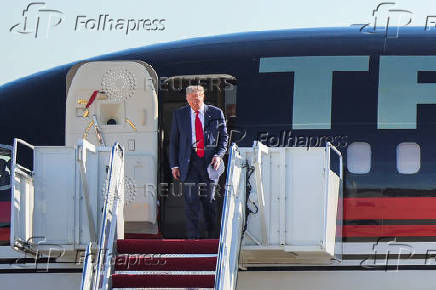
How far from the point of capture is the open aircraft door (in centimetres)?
1250

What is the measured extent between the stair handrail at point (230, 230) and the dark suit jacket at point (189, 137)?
73 cm

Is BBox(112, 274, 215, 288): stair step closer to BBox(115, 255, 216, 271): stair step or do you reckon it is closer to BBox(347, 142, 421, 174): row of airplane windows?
BBox(115, 255, 216, 271): stair step

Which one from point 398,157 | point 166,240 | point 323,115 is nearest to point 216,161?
point 166,240

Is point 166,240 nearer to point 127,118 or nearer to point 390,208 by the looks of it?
point 127,118

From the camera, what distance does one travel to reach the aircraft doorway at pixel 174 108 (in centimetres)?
1280

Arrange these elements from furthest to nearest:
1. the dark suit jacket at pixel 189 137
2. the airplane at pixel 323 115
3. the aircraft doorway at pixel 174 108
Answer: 1. the aircraft doorway at pixel 174 108
2. the airplane at pixel 323 115
3. the dark suit jacket at pixel 189 137

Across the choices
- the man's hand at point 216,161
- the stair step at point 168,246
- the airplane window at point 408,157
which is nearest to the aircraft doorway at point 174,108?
the man's hand at point 216,161

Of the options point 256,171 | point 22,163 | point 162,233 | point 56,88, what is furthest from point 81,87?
point 256,171

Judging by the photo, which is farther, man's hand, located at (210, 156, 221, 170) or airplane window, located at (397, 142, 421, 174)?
airplane window, located at (397, 142, 421, 174)

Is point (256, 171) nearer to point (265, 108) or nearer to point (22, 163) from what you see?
point (265, 108)

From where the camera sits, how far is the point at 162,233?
12.8 metres

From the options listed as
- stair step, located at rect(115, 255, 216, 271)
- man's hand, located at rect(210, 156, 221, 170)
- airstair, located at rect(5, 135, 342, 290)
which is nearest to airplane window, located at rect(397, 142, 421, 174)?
airstair, located at rect(5, 135, 342, 290)

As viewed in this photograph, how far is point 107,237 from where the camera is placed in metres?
10.7

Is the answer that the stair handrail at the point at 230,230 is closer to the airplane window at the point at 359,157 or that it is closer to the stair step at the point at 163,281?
the stair step at the point at 163,281
